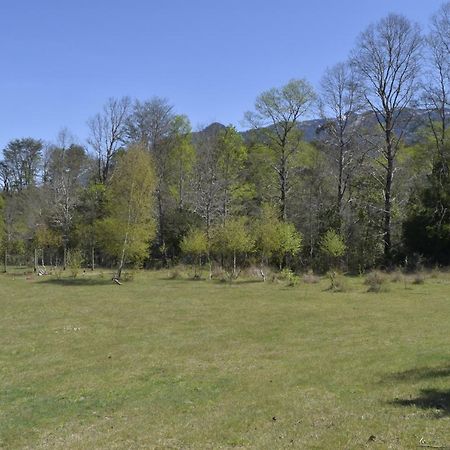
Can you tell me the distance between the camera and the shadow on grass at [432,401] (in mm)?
7385

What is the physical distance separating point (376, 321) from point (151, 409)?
35.9ft

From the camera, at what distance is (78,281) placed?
126ft

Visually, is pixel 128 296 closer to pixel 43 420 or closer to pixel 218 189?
pixel 43 420

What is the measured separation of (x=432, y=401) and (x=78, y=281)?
33341 millimetres

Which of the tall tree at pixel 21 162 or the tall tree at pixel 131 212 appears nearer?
the tall tree at pixel 131 212

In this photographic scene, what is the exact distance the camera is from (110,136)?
6172 centimetres

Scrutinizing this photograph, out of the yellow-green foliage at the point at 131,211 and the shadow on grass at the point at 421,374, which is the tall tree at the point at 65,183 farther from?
the shadow on grass at the point at 421,374

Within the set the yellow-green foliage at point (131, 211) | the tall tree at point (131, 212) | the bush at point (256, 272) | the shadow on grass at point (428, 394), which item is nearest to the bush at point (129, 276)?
the tall tree at point (131, 212)

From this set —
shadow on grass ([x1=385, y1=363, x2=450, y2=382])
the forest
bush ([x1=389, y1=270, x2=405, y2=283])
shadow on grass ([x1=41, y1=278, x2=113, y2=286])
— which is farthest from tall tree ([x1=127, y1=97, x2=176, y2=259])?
shadow on grass ([x1=385, y1=363, x2=450, y2=382])

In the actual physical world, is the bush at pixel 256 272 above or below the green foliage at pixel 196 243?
below

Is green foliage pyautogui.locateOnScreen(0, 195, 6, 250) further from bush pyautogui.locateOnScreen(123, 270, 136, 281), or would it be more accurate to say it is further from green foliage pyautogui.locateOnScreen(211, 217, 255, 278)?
green foliage pyautogui.locateOnScreen(211, 217, 255, 278)

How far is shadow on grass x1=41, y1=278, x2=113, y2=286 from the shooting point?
36.3 meters

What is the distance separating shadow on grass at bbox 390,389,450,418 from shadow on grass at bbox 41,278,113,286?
3009 centimetres

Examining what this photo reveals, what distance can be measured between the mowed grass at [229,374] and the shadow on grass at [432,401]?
16 millimetres
